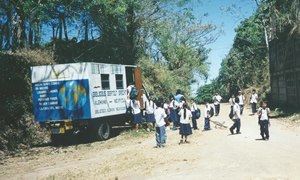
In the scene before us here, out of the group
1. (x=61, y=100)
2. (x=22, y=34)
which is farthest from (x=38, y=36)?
(x=61, y=100)

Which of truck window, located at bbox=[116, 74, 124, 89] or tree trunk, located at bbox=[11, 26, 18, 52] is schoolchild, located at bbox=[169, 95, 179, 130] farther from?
tree trunk, located at bbox=[11, 26, 18, 52]

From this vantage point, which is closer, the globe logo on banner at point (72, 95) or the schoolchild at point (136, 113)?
the globe logo on banner at point (72, 95)

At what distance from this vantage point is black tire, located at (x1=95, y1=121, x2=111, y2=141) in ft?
53.4

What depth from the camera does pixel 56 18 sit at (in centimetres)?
2598

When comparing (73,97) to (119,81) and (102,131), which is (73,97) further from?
(119,81)

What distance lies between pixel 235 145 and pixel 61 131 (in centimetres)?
744

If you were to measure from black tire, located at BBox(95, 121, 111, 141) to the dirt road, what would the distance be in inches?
18.5

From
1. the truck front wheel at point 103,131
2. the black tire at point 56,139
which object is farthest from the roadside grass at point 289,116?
the black tire at point 56,139

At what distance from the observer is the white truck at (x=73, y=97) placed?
15.3 meters

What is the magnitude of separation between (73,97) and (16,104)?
367 cm

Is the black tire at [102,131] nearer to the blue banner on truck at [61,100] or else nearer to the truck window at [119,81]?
the blue banner on truck at [61,100]

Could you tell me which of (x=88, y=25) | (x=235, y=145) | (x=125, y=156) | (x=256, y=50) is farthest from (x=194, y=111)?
(x=256, y=50)

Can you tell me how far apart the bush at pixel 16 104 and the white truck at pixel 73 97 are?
4.90 ft

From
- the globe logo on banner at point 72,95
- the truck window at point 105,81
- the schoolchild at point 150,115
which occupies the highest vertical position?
the truck window at point 105,81
